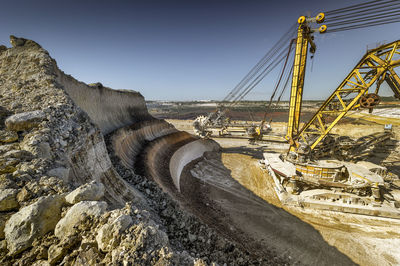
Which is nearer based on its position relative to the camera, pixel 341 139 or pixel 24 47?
pixel 24 47

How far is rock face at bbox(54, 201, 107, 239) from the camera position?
2059 mm

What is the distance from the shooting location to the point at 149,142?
14281mm

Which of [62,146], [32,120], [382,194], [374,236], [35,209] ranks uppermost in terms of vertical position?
[32,120]

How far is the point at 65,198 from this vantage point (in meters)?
2.33

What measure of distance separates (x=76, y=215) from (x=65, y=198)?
39 cm

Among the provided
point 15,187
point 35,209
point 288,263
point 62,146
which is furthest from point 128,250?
point 288,263

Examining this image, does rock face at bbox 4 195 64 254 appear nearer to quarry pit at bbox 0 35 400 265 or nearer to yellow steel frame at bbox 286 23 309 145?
quarry pit at bbox 0 35 400 265

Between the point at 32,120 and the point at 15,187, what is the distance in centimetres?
211

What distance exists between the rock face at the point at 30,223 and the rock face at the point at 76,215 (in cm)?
15

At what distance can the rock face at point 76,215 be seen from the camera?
6.75 feet

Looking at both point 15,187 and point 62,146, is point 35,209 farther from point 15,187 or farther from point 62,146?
point 62,146

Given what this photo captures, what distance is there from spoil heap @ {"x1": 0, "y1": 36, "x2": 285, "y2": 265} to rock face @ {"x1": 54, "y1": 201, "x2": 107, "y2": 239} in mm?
11

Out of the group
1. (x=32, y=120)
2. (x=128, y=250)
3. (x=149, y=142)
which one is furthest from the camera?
(x=149, y=142)

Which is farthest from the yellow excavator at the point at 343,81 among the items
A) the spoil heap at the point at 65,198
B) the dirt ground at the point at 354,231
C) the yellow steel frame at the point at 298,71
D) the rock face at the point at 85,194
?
the rock face at the point at 85,194
